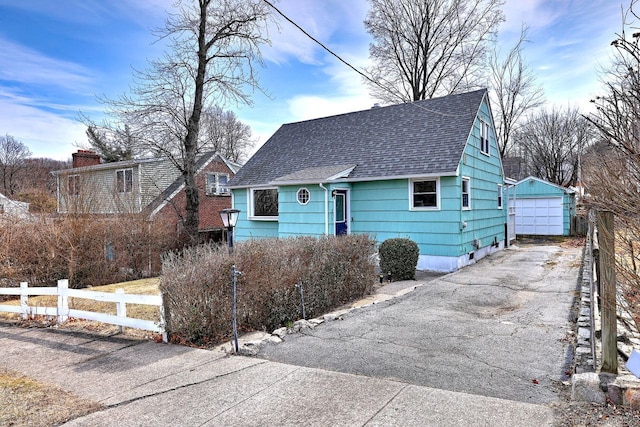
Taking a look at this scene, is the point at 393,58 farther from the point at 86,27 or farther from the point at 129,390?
the point at 129,390

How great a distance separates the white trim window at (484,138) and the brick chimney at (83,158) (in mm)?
22565

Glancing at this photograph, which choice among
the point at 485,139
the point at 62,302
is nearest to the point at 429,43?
the point at 485,139

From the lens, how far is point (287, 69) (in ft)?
54.0

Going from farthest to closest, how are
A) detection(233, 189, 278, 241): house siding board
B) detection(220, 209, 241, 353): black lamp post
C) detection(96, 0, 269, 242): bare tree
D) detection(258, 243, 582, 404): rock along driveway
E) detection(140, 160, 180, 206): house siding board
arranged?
detection(140, 160, 180, 206): house siding board → detection(96, 0, 269, 242): bare tree → detection(233, 189, 278, 241): house siding board → detection(220, 209, 241, 353): black lamp post → detection(258, 243, 582, 404): rock along driveway

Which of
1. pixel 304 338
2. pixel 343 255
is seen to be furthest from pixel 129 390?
pixel 343 255

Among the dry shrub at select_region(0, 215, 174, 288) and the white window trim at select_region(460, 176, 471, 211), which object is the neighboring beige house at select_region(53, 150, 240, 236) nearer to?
the dry shrub at select_region(0, 215, 174, 288)

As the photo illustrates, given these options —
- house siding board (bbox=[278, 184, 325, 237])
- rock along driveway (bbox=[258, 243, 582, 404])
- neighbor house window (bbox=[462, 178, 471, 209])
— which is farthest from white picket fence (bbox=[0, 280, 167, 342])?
neighbor house window (bbox=[462, 178, 471, 209])

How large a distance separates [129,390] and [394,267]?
7.93 m

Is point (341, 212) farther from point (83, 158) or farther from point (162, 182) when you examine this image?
point (83, 158)

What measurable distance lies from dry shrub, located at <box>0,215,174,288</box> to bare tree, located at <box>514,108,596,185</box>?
107 feet

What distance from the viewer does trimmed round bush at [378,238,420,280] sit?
35.7ft

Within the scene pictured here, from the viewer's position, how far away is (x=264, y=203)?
17.0m

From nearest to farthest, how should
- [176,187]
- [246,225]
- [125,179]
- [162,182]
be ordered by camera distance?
[246,225], [176,187], [125,179], [162,182]

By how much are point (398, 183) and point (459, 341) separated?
8.09 metres
